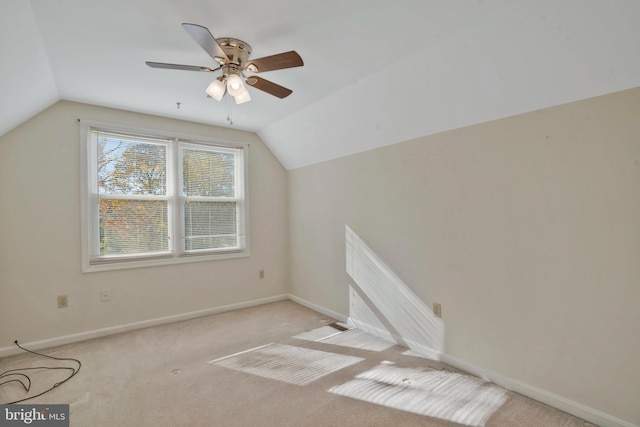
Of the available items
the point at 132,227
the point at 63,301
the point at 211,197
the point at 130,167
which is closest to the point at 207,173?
the point at 211,197

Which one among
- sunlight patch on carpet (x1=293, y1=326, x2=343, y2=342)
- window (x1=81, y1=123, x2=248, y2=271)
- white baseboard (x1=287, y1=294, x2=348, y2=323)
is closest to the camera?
sunlight patch on carpet (x1=293, y1=326, x2=343, y2=342)

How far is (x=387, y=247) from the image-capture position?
304cm

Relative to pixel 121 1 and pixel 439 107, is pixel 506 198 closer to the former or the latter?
pixel 439 107

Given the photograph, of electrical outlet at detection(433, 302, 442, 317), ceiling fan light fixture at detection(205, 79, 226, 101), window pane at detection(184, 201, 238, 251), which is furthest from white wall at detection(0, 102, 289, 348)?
electrical outlet at detection(433, 302, 442, 317)

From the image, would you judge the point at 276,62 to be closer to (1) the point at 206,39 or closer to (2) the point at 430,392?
(1) the point at 206,39

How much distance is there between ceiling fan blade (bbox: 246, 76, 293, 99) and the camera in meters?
2.06

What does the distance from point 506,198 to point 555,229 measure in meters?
0.35

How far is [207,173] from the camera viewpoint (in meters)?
3.95

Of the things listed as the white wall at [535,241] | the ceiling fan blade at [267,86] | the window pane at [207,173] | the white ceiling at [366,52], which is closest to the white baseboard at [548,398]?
the white wall at [535,241]

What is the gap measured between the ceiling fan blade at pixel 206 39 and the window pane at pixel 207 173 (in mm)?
2088

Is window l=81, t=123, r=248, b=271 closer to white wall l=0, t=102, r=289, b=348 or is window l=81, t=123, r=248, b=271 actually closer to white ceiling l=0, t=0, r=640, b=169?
white wall l=0, t=102, r=289, b=348

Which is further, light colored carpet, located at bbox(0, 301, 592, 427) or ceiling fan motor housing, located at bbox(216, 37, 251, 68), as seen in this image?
ceiling fan motor housing, located at bbox(216, 37, 251, 68)

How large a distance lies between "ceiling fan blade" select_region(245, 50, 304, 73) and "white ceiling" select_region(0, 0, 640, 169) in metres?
0.23

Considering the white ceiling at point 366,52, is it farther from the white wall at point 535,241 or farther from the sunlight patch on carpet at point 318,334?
the sunlight patch on carpet at point 318,334
